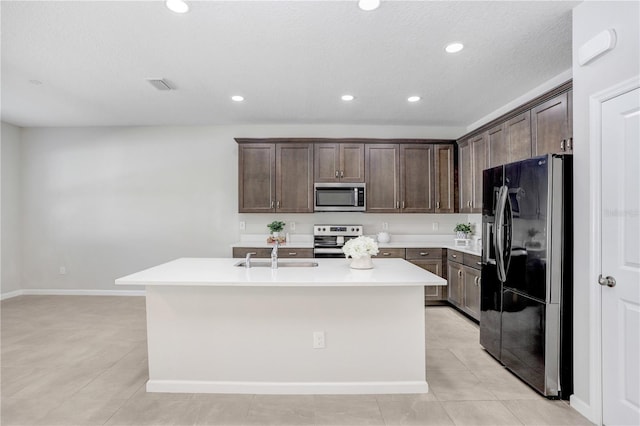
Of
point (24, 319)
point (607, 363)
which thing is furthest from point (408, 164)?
point (24, 319)

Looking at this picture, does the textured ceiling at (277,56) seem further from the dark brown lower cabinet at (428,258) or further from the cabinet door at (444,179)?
the dark brown lower cabinet at (428,258)

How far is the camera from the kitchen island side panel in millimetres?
2439

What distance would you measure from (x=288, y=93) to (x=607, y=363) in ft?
11.5

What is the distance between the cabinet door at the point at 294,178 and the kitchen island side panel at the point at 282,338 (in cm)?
242

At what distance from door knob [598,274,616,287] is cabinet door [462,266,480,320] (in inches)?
69.1

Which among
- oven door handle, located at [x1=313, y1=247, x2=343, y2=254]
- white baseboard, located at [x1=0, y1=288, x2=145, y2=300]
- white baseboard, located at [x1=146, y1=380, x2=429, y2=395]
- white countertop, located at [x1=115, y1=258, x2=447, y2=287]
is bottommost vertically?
white baseboard, located at [x1=146, y1=380, x2=429, y2=395]

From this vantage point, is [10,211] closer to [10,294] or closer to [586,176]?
[10,294]

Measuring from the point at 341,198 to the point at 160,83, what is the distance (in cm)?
260

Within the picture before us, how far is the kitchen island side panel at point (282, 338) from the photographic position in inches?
96.0

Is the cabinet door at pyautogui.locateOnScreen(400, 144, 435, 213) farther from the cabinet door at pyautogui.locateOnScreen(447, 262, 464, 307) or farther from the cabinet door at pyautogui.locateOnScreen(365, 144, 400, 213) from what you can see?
the cabinet door at pyautogui.locateOnScreen(447, 262, 464, 307)

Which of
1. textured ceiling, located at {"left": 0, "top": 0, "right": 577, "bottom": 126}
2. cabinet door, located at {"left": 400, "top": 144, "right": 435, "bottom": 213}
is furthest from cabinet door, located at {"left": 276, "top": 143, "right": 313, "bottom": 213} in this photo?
cabinet door, located at {"left": 400, "top": 144, "right": 435, "bottom": 213}

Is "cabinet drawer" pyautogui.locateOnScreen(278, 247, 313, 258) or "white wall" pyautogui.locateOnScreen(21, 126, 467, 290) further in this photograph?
"white wall" pyautogui.locateOnScreen(21, 126, 467, 290)

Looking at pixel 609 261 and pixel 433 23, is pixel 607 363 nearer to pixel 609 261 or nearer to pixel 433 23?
pixel 609 261

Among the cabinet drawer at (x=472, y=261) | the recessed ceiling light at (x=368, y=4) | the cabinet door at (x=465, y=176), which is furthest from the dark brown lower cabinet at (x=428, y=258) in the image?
the recessed ceiling light at (x=368, y=4)
